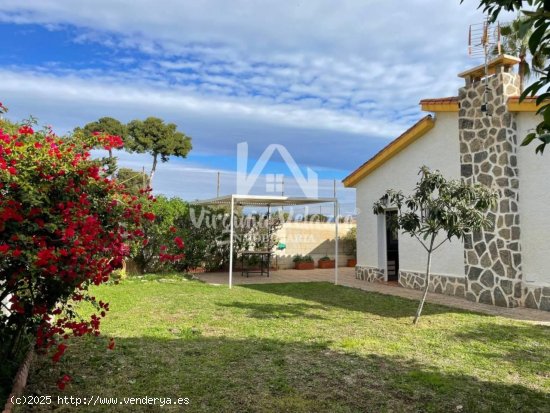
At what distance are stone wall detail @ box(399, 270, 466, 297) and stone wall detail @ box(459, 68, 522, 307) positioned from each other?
16.2 inches

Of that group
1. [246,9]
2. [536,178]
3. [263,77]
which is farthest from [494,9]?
[263,77]

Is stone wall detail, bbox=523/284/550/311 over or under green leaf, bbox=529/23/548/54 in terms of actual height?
under

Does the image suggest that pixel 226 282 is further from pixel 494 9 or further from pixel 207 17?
pixel 494 9

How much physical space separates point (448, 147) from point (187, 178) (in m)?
11.3

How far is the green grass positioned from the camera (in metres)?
3.88

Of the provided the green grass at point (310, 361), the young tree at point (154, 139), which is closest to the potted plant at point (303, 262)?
the green grass at point (310, 361)

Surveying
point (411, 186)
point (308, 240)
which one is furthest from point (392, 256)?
point (308, 240)

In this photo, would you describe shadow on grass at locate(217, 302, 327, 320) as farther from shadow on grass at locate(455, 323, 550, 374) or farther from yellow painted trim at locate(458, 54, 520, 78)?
yellow painted trim at locate(458, 54, 520, 78)

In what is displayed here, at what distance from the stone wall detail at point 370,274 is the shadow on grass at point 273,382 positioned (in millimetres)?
7724

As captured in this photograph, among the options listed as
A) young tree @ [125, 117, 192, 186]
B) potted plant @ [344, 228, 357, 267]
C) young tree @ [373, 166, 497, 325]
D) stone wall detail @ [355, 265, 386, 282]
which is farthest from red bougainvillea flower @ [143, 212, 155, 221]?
young tree @ [125, 117, 192, 186]

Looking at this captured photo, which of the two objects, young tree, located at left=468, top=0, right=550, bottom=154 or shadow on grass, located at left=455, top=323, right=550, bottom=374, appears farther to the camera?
shadow on grass, located at left=455, top=323, right=550, bottom=374

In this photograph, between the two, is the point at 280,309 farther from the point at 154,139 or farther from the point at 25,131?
the point at 154,139

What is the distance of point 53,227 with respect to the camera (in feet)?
10.2

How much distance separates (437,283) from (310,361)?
6.76 meters
